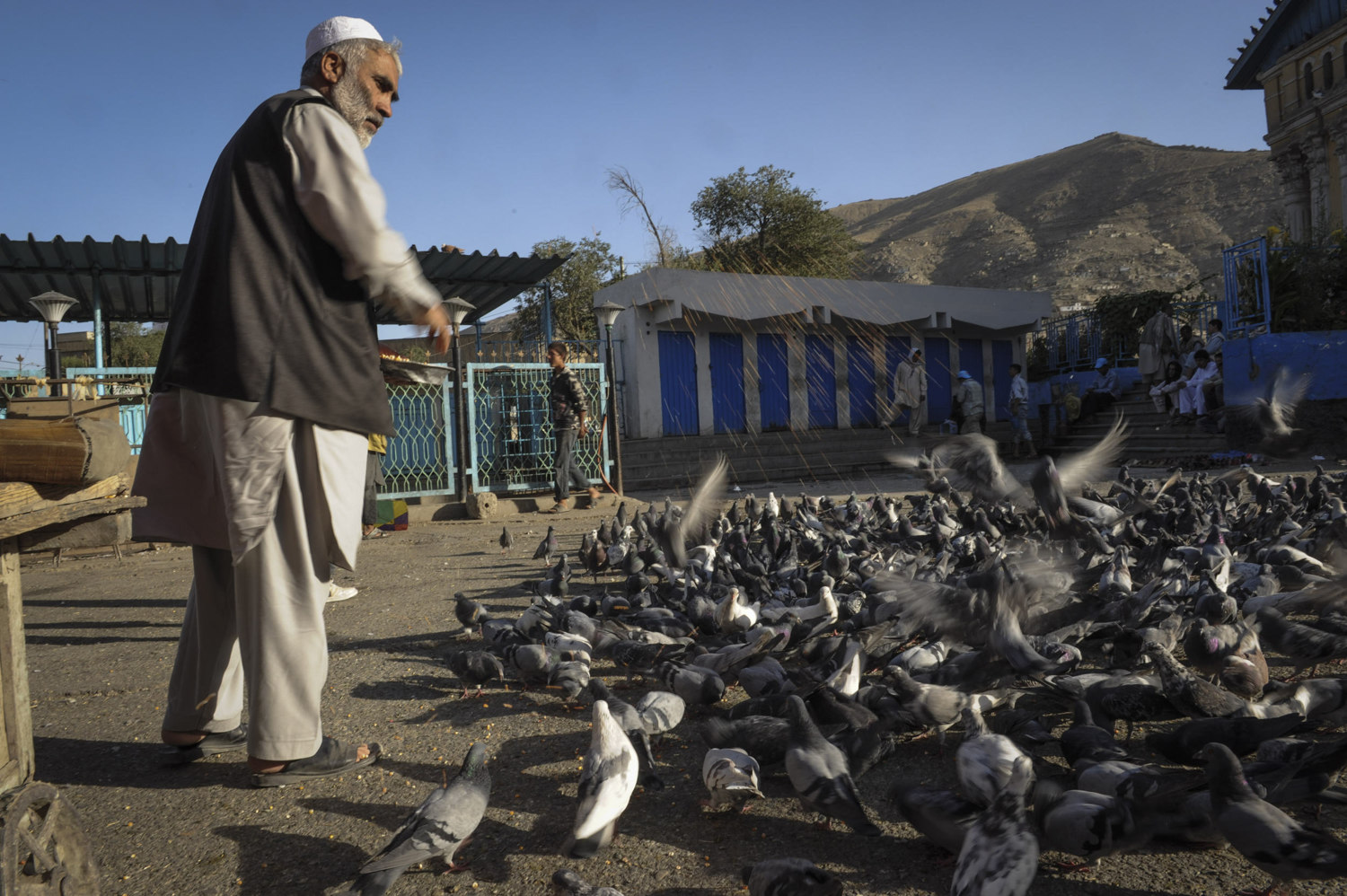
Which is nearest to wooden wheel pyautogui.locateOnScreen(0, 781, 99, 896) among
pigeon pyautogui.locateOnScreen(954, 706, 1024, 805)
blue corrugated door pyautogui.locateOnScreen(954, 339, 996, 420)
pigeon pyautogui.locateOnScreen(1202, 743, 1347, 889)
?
pigeon pyautogui.locateOnScreen(954, 706, 1024, 805)

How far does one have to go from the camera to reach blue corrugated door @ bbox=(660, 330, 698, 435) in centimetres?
1745

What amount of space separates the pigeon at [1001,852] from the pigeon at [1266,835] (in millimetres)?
386

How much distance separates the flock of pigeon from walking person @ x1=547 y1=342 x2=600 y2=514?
4.11 metres

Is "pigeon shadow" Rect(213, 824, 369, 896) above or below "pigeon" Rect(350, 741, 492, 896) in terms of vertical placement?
below

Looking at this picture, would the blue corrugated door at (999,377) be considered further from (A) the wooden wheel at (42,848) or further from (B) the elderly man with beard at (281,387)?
(A) the wooden wheel at (42,848)

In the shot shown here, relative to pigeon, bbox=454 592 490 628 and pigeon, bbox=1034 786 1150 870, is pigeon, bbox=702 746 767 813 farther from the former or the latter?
pigeon, bbox=454 592 490 628

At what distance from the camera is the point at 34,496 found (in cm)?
194

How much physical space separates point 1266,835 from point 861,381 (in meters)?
19.0

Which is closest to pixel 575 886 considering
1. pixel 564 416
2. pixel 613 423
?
pixel 564 416

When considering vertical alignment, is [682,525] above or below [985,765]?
above

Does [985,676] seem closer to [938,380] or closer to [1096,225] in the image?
A: [938,380]

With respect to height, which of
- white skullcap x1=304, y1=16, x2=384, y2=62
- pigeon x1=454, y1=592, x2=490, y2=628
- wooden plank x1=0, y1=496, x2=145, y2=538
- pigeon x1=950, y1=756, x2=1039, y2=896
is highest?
white skullcap x1=304, y1=16, x2=384, y2=62

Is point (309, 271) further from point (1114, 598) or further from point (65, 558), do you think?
point (65, 558)

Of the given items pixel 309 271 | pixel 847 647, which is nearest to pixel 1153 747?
pixel 847 647
